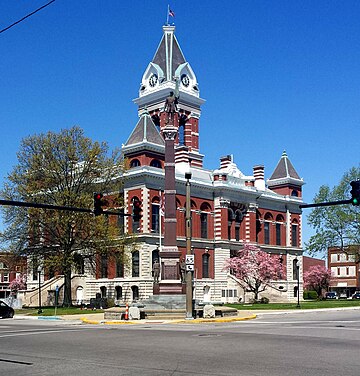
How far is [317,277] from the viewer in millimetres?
111688

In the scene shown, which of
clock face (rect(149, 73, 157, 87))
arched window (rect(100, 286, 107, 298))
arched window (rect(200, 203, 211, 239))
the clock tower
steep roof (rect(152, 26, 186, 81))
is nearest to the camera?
arched window (rect(100, 286, 107, 298))

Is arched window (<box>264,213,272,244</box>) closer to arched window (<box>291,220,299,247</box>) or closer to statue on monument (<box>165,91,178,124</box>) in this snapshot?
arched window (<box>291,220,299,247</box>)

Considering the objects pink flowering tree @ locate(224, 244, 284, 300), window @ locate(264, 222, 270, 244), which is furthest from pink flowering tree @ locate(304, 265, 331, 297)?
pink flowering tree @ locate(224, 244, 284, 300)

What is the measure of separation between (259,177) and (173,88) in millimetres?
18217

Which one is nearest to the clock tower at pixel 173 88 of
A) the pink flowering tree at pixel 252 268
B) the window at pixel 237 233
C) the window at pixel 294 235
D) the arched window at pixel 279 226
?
the window at pixel 237 233

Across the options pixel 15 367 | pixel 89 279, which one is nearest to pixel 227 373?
pixel 15 367

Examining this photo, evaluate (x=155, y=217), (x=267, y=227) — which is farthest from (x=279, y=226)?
(x=155, y=217)

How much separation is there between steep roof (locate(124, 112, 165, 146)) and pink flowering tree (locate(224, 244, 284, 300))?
695 inches

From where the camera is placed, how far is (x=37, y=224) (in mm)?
56719

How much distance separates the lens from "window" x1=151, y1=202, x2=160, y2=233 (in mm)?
72188

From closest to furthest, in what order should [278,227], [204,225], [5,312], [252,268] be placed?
[5,312] → [252,268] → [204,225] → [278,227]

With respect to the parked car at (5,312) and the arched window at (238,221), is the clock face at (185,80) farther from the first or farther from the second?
the parked car at (5,312)

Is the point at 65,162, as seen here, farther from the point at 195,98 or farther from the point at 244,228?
the point at 195,98

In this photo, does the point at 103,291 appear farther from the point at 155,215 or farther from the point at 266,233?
the point at 266,233
